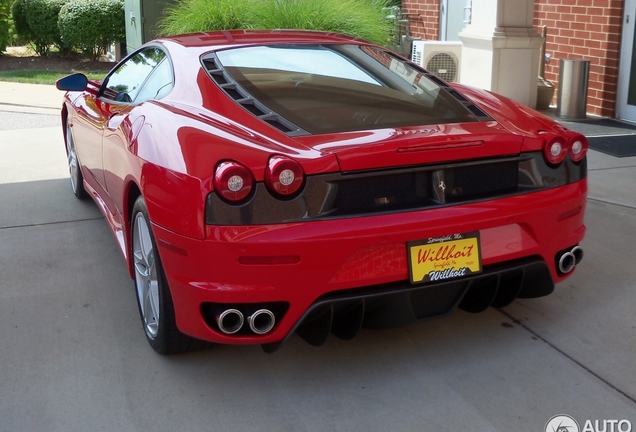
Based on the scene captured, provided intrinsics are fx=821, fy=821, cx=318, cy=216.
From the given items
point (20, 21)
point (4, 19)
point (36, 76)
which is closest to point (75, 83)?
point (36, 76)

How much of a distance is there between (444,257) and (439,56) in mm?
8006

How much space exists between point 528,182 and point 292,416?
1.42 metres

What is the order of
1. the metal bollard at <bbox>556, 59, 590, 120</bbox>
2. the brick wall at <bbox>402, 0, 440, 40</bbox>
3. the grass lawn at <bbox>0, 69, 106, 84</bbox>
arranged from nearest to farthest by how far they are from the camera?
the metal bollard at <bbox>556, 59, 590, 120</bbox> < the grass lawn at <bbox>0, 69, 106, 84</bbox> < the brick wall at <bbox>402, 0, 440, 40</bbox>

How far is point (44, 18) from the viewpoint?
17109 millimetres

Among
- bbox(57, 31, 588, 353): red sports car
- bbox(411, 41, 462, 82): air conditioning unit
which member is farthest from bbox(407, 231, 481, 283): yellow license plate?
bbox(411, 41, 462, 82): air conditioning unit

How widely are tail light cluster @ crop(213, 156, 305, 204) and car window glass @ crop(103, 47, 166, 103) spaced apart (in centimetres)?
162

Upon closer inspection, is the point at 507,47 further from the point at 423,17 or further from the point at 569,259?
the point at 569,259

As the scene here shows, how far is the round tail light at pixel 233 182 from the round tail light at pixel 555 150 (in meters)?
1.35

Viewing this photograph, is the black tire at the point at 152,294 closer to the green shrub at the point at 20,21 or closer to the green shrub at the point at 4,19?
the green shrub at the point at 4,19

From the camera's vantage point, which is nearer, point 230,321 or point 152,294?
point 230,321

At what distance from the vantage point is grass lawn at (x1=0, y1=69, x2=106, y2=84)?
559 inches

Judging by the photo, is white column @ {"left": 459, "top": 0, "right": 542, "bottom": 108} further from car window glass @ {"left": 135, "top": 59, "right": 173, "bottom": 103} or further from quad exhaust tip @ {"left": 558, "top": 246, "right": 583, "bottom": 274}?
quad exhaust tip @ {"left": 558, "top": 246, "right": 583, "bottom": 274}

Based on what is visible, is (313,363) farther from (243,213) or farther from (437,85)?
(437,85)

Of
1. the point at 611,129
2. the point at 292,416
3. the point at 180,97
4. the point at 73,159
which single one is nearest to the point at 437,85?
the point at 180,97
